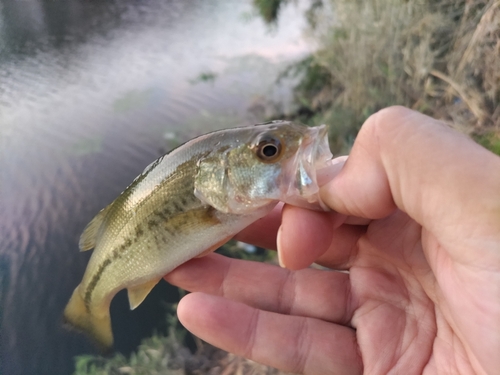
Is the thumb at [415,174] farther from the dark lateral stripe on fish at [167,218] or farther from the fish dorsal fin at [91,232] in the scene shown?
the fish dorsal fin at [91,232]

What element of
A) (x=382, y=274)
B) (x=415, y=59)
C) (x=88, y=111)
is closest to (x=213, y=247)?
(x=382, y=274)

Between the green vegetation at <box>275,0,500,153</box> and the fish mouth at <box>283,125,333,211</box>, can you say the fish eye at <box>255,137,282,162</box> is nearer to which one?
the fish mouth at <box>283,125,333,211</box>

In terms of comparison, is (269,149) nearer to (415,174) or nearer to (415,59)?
(415,174)

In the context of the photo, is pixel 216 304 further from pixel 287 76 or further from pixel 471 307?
pixel 287 76

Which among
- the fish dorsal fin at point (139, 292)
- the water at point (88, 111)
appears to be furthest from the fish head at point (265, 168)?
the water at point (88, 111)

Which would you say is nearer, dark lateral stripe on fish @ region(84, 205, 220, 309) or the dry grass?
dark lateral stripe on fish @ region(84, 205, 220, 309)

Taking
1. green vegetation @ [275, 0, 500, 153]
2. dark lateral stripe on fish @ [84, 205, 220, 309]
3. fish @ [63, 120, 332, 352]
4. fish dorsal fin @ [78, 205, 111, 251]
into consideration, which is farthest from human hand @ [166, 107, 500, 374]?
green vegetation @ [275, 0, 500, 153]
